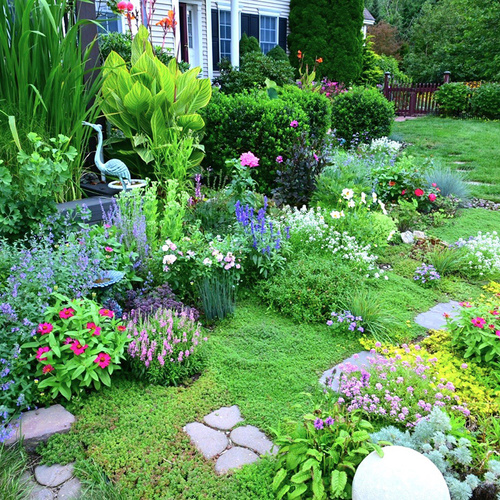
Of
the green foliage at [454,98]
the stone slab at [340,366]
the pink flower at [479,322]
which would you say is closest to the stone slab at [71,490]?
the stone slab at [340,366]

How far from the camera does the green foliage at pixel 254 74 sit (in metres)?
10.3

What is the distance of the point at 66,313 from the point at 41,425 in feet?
1.86

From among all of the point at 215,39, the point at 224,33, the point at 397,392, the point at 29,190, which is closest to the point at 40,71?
the point at 29,190

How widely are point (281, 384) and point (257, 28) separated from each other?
14.0 metres

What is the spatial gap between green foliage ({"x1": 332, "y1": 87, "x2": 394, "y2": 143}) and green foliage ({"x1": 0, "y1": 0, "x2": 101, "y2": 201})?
640 centimetres

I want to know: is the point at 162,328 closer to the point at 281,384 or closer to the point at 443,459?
the point at 281,384

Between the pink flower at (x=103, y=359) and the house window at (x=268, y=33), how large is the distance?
14.3 metres

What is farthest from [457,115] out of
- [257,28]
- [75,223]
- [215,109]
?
[75,223]

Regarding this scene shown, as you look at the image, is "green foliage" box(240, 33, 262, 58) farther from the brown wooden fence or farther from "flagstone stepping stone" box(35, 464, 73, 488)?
"flagstone stepping stone" box(35, 464, 73, 488)

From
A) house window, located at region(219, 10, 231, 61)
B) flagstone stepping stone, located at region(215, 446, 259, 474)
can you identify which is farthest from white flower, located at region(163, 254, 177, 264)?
house window, located at region(219, 10, 231, 61)

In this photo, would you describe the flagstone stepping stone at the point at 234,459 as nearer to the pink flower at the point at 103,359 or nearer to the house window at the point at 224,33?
the pink flower at the point at 103,359

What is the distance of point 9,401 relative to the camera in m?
2.39

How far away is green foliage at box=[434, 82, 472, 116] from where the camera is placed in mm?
16016

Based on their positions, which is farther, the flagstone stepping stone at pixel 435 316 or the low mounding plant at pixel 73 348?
the flagstone stepping stone at pixel 435 316
